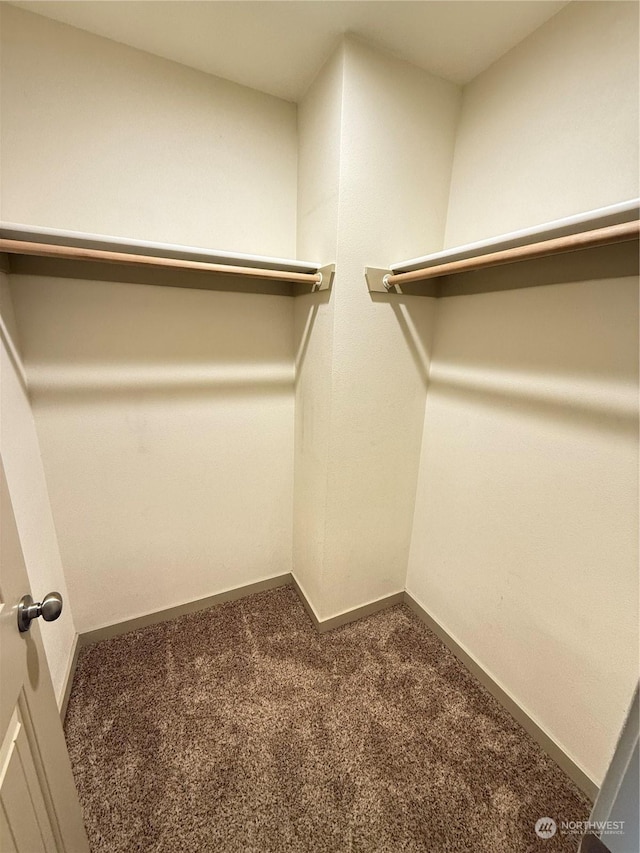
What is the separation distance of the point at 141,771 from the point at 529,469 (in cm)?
174

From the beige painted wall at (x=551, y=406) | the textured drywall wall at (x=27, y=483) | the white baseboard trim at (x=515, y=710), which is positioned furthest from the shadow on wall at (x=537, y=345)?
the textured drywall wall at (x=27, y=483)

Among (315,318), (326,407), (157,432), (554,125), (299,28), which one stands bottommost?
(157,432)

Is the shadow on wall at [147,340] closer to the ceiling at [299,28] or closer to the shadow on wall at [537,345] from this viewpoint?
the shadow on wall at [537,345]

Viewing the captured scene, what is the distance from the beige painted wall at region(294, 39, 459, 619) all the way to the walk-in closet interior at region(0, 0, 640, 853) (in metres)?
0.01

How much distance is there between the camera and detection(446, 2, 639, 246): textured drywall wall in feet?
3.18

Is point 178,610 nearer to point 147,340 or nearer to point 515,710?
point 147,340

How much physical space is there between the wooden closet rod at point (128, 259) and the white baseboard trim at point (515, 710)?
1791 mm

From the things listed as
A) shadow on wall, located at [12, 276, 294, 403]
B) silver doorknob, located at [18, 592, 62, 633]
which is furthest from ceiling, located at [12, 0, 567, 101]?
silver doorknob, located at [18, 592, 62, 633]

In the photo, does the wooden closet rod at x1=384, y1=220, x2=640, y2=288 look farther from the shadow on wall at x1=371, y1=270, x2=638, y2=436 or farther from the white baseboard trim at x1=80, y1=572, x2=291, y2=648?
the white baseboard trim at x1=80, y1=572, x2=291, y2=648

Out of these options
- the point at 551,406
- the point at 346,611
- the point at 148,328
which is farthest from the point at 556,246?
the point at 346,611

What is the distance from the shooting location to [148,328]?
146 cm

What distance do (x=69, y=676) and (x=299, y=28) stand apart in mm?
2640

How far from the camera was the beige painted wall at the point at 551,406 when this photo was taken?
100 cm

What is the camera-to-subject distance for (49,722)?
2.57 feet
